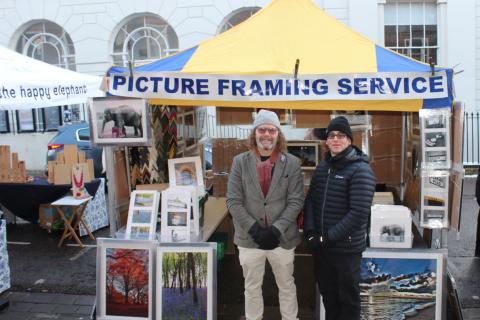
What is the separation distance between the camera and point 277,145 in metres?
3.79

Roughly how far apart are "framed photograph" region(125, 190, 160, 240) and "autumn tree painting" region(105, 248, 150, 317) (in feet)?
0.60

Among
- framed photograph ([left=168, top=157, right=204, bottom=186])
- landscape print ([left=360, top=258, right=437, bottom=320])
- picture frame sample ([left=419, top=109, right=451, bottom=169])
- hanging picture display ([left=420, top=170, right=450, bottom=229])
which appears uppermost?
picture frame sample ([left=419, top=109, right=451, bottom=169])

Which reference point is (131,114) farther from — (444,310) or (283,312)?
(444,310)

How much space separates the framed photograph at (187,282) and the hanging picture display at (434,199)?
1682mm

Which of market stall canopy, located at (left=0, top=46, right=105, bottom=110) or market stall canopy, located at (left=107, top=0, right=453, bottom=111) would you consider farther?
market stall canopy, located at (left=0, top=46, right=105, bottom=110)

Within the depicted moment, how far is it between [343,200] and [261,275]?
0.89m

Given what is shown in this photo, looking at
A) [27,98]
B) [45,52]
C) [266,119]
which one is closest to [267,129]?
[266,119]

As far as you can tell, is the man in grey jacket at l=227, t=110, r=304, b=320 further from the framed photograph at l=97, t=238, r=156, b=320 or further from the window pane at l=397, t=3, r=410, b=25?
the window pane at l=397, t=3, r=410, b=25

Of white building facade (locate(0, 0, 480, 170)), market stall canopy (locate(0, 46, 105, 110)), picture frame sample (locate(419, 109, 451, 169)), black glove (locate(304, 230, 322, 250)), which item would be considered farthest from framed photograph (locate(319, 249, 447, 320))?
white building facade (locate(0, 0, 480, 170))

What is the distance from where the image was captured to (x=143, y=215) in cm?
428

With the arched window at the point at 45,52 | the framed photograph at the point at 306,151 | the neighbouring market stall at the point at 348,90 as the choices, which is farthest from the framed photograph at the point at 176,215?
the arched window at the point at 45,52

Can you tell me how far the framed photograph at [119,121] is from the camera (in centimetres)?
407

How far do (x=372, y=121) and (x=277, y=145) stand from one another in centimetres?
232

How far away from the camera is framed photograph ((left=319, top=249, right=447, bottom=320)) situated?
12.3 ft
